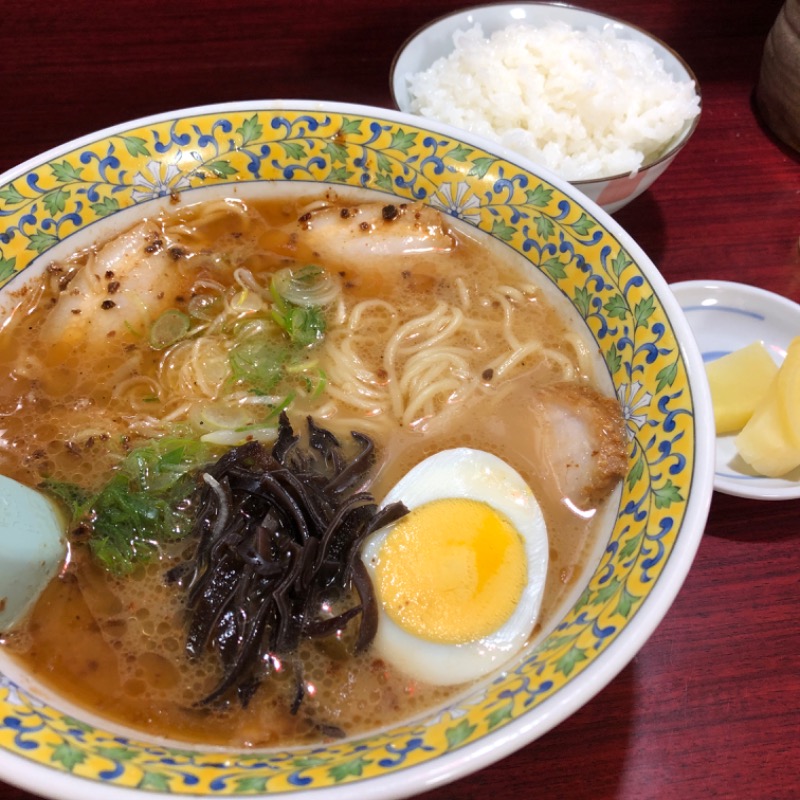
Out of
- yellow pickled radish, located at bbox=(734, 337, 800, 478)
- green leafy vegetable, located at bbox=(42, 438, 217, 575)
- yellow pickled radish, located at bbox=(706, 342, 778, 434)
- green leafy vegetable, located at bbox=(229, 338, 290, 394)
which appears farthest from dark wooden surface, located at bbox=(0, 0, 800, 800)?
green leafy vegetable, located at bbox=(229, 338, 290, 394)

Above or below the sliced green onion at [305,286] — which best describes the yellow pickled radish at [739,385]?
below

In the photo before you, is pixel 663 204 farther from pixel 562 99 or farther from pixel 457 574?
pixel 457 574

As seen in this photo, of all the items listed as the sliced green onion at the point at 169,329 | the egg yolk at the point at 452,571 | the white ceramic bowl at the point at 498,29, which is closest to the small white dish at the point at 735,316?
the white ceramic bowl at the point at 498,29

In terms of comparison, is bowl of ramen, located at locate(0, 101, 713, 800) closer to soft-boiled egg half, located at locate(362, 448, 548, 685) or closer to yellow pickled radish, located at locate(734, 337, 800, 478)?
soft-boiled egg half, located at locate(362, 448, 548, 685)

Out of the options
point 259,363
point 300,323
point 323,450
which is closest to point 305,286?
point 300,323

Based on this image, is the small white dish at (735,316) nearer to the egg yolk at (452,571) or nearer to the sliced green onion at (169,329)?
Answer: the egg yolk at (452,571)

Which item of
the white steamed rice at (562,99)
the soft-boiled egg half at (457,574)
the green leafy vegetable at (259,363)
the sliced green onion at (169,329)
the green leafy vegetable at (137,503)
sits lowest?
the soft-boiled egg half at (457,574)

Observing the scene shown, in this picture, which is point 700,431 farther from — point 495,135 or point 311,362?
point 495,135
